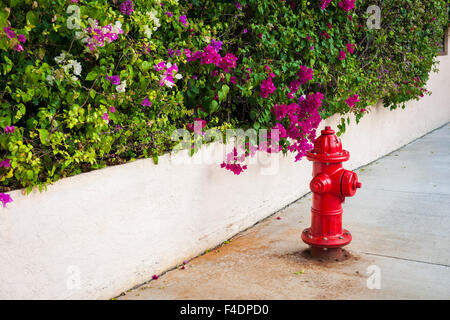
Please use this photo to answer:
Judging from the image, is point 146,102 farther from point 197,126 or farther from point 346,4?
point 346,4

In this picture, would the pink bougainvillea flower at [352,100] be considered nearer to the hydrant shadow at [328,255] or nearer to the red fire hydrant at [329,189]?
the red fire hydrant at [329,189]

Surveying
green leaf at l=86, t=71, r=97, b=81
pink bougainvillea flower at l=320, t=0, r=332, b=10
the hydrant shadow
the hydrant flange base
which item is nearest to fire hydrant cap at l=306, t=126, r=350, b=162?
the hydrant flange base

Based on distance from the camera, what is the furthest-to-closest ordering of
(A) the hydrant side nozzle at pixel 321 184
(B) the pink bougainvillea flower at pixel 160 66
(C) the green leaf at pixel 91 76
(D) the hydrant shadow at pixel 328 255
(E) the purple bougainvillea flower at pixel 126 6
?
(D) the hydrant shadow at pixel 328 255 → (A) the hydrant side nozzle at pixel 321 184 → (B) the pink bougainvillea flower at pixel 160 66 → (E) the purple bougainvillea flower at pixel 126 6 → (C) the green leaf at pixel 91 76

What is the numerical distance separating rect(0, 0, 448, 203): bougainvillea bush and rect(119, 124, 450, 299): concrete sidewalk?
701 mm

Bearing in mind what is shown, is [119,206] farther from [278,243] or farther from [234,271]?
[278,243]

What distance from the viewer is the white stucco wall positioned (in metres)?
2.60

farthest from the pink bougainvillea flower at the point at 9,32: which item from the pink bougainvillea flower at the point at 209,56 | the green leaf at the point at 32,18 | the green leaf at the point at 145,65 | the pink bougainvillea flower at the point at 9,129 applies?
the pink bougainvillea flower at the point at 209,56

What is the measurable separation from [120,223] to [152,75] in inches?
37.3

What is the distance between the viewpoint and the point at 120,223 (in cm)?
316

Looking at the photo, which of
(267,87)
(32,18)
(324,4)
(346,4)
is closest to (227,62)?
(267,87)

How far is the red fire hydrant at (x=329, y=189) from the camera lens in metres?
3.49

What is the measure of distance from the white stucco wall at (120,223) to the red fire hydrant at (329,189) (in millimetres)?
834

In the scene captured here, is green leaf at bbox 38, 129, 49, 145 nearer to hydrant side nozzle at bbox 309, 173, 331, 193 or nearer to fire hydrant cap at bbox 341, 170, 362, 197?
hydrant side nozzle at bbox 309, 173, 331, 193

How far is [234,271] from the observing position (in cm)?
350
